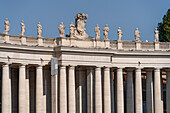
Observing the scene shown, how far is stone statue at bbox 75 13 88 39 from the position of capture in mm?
99688

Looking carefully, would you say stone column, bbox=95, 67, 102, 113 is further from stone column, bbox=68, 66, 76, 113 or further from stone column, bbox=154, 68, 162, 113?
stone column, bbox=154, 68, 162, 113

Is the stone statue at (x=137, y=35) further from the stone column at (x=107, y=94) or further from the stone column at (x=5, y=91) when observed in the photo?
the stone column at (x=5, y=91)

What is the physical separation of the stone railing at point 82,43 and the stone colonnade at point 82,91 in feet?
16.2

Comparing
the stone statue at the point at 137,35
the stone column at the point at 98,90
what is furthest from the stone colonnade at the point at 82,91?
the stone statue at the point at 137,35

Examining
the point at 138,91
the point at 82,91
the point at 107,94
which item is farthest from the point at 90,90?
the point at 138,91

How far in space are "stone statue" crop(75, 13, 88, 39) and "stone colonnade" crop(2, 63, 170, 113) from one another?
731 cm

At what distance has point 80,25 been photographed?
10025cm

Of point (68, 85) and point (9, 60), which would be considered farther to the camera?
point (68, 85)

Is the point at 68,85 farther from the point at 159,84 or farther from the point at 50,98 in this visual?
the point at 159,84

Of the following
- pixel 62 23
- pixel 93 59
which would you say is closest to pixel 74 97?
pixel 93 59

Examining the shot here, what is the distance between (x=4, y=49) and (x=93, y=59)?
20.2m

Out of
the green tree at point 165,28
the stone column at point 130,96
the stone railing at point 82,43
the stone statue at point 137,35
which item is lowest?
the stone column at point 130,96

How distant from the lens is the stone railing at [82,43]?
91375 millimetres

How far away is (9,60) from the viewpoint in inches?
3457
